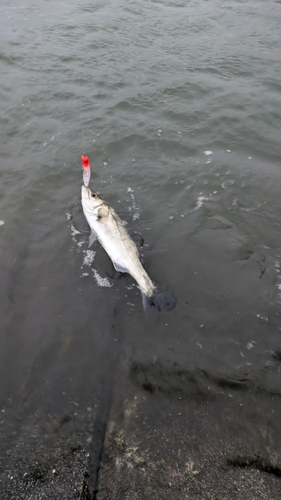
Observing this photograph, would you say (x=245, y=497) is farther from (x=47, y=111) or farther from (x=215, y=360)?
(x=47, y=111)

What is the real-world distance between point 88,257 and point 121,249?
104 cm

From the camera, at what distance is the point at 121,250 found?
588cm

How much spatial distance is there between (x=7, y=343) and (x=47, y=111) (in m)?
7.44

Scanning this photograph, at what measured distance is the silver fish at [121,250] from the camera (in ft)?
18.4

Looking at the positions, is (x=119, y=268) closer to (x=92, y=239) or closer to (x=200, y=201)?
(x=92, y=239)

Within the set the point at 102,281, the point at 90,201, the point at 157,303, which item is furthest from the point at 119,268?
the point at 90,201

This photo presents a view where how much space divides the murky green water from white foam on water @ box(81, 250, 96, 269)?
0.02m

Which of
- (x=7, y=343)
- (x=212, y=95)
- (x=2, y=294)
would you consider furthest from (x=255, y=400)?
(x=212, y=95)

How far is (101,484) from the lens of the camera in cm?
387

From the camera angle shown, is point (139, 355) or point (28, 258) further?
point (28, 258)

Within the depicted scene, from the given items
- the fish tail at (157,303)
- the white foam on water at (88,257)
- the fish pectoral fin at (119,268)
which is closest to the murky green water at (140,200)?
the white foam on water at (88,257)

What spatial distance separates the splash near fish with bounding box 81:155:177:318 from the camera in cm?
560

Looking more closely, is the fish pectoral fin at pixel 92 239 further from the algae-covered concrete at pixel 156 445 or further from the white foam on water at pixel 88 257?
the algae-covered concrete at pixel 156 445

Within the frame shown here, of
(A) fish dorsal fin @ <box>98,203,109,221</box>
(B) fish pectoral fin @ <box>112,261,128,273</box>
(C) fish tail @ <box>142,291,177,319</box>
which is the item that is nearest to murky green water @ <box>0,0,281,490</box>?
(C) fish tail @ <box>142,291,177,319</box>
